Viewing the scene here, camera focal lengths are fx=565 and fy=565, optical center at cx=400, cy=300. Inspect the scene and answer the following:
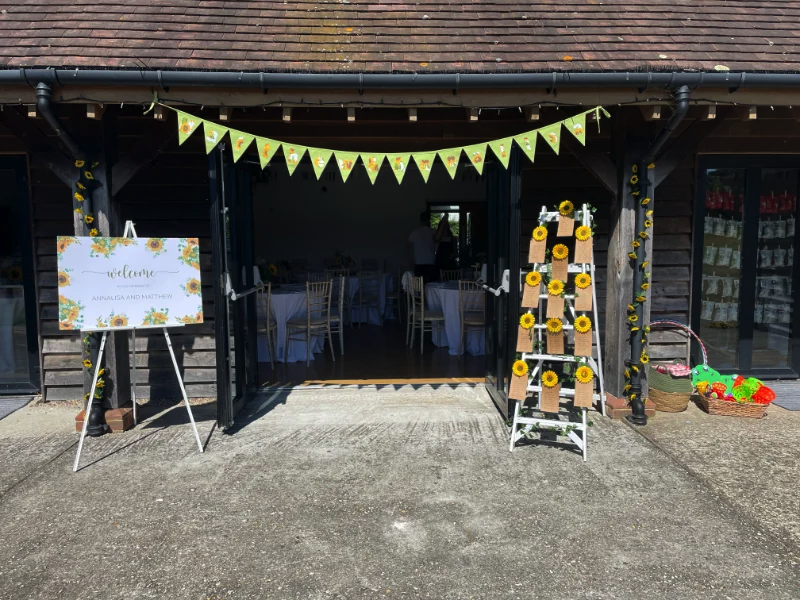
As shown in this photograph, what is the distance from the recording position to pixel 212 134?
12.1 ft

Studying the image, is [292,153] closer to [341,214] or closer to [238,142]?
[238,142]

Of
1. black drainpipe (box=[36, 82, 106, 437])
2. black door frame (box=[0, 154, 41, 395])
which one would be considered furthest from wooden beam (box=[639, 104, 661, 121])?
black door frame (box=[0, 154, 41, 395])

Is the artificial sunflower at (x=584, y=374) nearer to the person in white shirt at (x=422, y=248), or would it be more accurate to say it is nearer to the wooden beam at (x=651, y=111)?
the wooden beam at (x=651, y=111)

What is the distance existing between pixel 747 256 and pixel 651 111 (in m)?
2.27

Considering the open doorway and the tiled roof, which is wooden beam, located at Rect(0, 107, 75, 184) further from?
the open doorway

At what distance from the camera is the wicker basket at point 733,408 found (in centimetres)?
441

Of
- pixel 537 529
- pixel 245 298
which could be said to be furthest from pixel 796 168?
pixel 245 298

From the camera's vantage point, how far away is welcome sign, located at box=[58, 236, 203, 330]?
363cm

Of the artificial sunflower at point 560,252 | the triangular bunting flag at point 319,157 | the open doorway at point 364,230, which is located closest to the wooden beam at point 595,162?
the artificial sunflower at point 560,252

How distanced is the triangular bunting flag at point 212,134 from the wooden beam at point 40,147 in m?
1.13

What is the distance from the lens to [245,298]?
466 centimetres

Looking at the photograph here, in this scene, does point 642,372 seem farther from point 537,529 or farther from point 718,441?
point 537,529

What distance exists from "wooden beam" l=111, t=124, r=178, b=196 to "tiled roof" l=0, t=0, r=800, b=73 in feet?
1.62

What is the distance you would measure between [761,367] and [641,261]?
2207 mm
